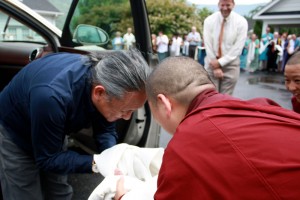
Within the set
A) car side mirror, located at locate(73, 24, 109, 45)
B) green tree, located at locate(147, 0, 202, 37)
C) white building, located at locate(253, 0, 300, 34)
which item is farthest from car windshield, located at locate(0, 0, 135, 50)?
white building, located at locate(253, 0, 300, 34)

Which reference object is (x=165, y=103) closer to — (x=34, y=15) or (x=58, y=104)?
(x=58, y=104)

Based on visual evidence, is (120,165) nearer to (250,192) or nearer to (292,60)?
(250,192)

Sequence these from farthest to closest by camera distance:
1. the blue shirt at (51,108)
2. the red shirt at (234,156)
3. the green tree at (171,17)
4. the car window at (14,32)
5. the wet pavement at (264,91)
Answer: the green tree at (171,17) < the wet pavement at (264,91) < the car window at (14,32) < the blue shirt at (51,108) < the red shirt at (234,156)

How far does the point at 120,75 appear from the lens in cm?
166

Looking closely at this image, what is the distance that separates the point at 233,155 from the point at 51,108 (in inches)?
37.5

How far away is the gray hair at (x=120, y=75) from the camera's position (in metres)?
1.67

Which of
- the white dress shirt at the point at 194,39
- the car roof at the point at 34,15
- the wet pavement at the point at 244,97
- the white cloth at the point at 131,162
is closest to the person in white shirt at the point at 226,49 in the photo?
the wet pavement at the point at 244,97

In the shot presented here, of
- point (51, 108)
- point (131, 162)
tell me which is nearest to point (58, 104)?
point (51, 108)

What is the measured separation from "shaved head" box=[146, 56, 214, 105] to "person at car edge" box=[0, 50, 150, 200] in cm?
30

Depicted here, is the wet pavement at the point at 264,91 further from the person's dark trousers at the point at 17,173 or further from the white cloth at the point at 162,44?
the person's dark trousers at the point at 17,173

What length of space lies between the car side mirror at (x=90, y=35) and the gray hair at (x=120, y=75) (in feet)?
3.45

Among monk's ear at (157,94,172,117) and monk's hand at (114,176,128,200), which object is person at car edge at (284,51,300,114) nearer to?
monk's ear at (157,94,172,117)

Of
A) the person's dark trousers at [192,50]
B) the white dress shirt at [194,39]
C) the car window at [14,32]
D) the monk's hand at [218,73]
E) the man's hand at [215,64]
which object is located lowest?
the person's dark trousers at [192,50]

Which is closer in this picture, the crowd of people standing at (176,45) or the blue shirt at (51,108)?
the blue shirt at (51,108)
